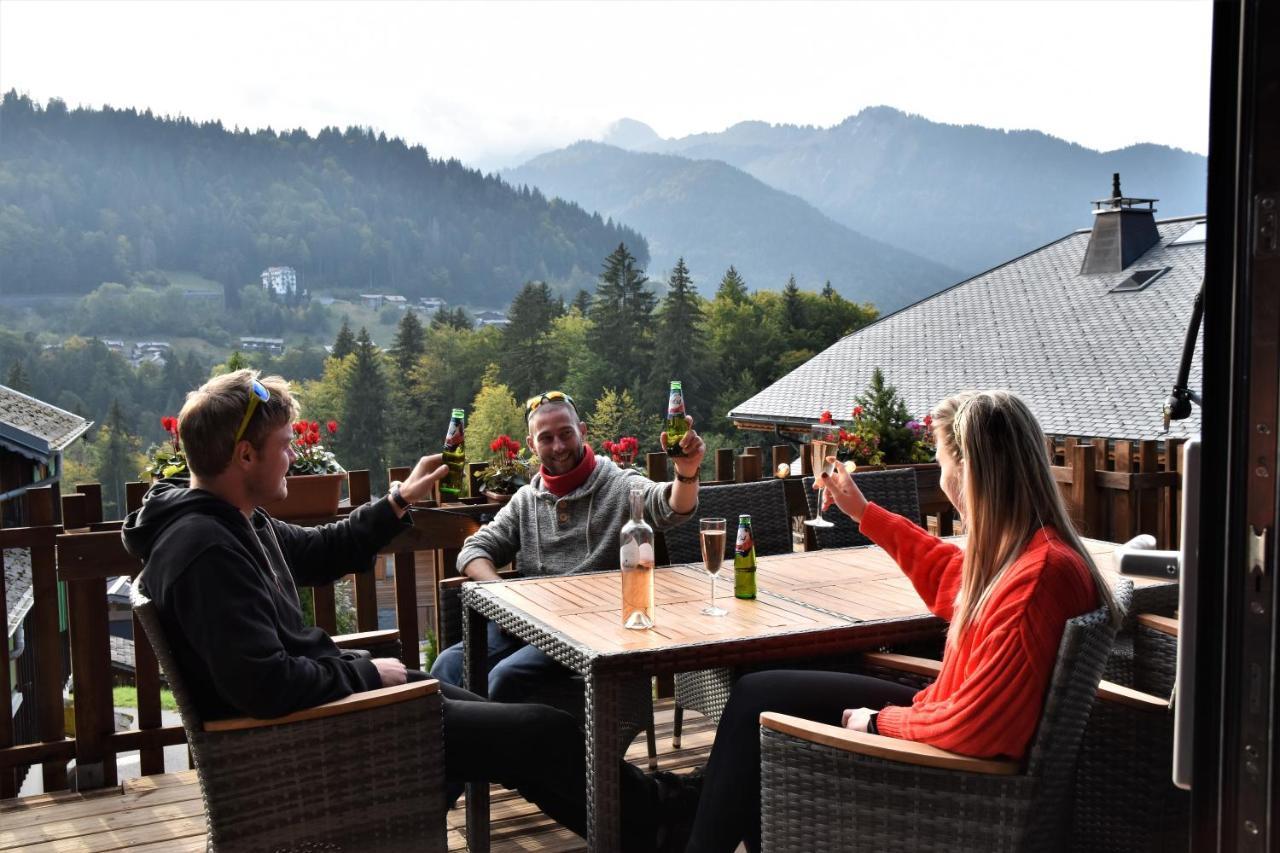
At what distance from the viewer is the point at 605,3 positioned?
10956 centimetres

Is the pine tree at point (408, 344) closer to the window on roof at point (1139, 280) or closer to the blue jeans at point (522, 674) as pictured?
the window on roof at point (1139, 280)

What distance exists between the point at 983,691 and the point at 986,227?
134760 mm

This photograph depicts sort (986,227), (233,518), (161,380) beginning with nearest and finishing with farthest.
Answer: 1. (233,518)
2. (161,380)
3. (986,227)

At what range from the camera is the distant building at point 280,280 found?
244ft

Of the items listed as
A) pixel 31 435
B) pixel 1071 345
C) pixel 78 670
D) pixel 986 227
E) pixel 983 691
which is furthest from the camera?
pixel 986 227

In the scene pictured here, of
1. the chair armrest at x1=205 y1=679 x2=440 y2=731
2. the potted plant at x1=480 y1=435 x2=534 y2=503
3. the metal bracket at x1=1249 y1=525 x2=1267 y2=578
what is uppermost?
the metal bracket at x1=1249 y1=525 x2=1267 y2=578

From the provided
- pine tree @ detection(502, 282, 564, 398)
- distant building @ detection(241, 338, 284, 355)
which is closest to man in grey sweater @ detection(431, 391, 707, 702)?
pine tree @ detection(502, 282, 564, 398)

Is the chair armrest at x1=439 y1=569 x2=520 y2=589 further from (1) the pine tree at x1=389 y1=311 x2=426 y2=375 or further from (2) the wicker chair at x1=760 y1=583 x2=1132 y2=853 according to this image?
(1) the pine tree at x1=389 y1=311 x2=426 y2=375

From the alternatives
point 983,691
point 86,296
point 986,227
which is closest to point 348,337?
point 86,296

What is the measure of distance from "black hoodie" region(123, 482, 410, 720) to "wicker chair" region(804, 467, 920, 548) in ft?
6.07

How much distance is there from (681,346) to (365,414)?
18.5 metres

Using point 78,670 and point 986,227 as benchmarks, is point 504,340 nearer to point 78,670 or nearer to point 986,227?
point 78,670

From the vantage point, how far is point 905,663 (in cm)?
232

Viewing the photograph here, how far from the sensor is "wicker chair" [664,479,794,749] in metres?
3.00
